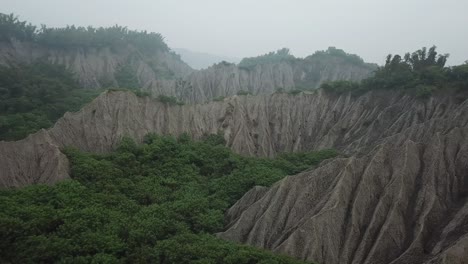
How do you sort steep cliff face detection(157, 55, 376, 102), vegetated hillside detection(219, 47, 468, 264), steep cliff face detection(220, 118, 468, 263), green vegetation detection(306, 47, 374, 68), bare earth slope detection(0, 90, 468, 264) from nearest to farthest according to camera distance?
vegetated hillside detection(219, 47, 468, 264) < steep cliff face detection(220, 118, 468, 263) < bare earth slope detection(0, 90, 468, 264) < steep cliff face detection(157, 55, 376, 102) < green vegetation detection(306, 47, 374, 68)

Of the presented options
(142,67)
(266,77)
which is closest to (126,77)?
(142,67)

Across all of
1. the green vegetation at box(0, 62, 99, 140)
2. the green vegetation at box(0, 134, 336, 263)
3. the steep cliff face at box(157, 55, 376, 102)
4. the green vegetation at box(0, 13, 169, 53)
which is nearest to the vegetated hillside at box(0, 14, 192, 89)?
the green vegetation at box(0, 13, 169, 53)

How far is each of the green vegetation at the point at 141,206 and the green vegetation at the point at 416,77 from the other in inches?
469

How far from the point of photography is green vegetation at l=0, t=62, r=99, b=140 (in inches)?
1341

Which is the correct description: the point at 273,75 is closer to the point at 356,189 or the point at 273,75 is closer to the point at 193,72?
the point at 193,72

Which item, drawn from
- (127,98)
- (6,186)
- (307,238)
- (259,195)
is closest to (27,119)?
(127,98)

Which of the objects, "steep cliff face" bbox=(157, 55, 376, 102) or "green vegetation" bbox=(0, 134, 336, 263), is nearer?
"green vegetation" bbox=(0, 134, 336, 263)

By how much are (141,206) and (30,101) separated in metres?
24.9

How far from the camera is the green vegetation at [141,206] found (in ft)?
57.8

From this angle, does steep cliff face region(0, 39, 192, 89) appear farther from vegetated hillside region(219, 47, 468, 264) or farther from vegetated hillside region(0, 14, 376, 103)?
vegetated hillside region(219, 47, 468, 264)

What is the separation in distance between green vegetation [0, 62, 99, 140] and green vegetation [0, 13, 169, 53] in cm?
1995

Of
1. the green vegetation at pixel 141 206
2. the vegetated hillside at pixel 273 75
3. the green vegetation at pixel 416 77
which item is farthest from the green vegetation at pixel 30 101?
the green vegetation at pixel 416 77

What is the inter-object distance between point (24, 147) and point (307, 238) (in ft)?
64.3

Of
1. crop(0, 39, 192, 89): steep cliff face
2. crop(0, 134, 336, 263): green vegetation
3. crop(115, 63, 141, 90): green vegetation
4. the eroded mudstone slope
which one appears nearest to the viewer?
crop(0, 134, 336, 263): green vegetation
